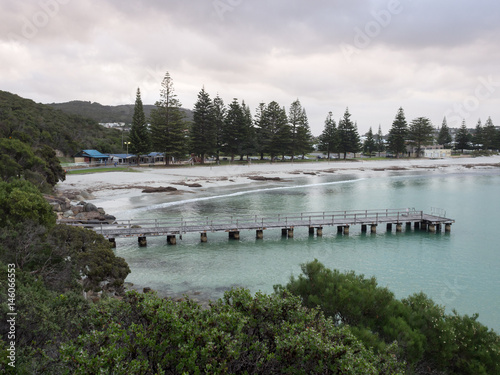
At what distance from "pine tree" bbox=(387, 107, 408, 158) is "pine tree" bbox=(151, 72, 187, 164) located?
6964 centimetres

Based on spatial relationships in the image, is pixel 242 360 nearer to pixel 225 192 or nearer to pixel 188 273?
pixel 188 273

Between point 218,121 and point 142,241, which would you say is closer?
point 142,241

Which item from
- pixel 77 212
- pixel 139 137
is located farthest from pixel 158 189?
pixel 139 137

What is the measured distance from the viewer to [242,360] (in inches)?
236

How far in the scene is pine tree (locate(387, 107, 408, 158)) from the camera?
10781cm

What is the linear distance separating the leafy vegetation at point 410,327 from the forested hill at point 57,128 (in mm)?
63110

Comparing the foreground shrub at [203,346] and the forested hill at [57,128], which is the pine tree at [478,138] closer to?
the forested hill at [57,128]

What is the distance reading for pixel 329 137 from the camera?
10575cm

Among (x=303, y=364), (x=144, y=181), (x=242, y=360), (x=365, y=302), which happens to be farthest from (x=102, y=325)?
(x=144, y=181)

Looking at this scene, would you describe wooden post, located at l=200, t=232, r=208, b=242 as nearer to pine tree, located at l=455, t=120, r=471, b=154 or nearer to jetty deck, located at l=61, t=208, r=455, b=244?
jetty deck, located at l=61, t=208, r=455, b=244

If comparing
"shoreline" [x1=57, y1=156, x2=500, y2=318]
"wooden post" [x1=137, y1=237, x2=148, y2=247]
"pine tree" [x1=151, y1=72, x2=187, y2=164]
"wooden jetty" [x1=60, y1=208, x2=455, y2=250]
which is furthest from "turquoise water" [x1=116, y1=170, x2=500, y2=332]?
"pine tree" [x1=151, y1=72, x2=187, y2=164]

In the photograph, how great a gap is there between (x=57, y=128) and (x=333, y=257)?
258ft

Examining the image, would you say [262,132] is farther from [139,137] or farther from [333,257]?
[333,257]

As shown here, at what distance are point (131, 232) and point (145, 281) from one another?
6779 millimetres
